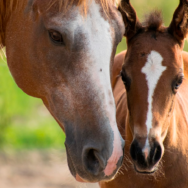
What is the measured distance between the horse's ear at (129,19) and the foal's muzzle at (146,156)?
0.92 metres

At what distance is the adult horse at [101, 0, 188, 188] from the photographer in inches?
99.7

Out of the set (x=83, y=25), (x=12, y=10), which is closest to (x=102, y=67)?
(x=83, y=25)

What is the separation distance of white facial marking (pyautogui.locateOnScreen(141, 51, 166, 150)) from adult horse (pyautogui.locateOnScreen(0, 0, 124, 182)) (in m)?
0.40

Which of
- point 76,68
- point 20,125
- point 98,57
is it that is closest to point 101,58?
point 98,57

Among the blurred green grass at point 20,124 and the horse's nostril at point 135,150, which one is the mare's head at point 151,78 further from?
the blurred green grass at point 20,124

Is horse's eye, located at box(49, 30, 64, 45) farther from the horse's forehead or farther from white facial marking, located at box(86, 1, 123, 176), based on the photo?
white facial marking, located at box(86, 1, 123, 176)

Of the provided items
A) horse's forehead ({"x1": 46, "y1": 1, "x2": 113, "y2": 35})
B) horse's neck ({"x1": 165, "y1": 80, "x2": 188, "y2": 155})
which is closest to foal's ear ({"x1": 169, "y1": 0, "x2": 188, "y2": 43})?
horse's neck ({"x1": 165, "y1": 80, "x2": 188, "y2": 155})

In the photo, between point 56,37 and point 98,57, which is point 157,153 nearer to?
point 98,57

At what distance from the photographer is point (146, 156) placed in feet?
8.04

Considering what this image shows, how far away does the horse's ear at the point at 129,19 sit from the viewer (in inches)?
113

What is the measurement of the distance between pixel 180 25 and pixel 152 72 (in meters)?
0.53

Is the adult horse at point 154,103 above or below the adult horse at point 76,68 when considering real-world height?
below

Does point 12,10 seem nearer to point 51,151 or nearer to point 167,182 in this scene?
point 167,182

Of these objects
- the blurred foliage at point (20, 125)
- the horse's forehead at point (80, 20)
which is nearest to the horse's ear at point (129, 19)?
the horse's forehead at point (80, 20)
